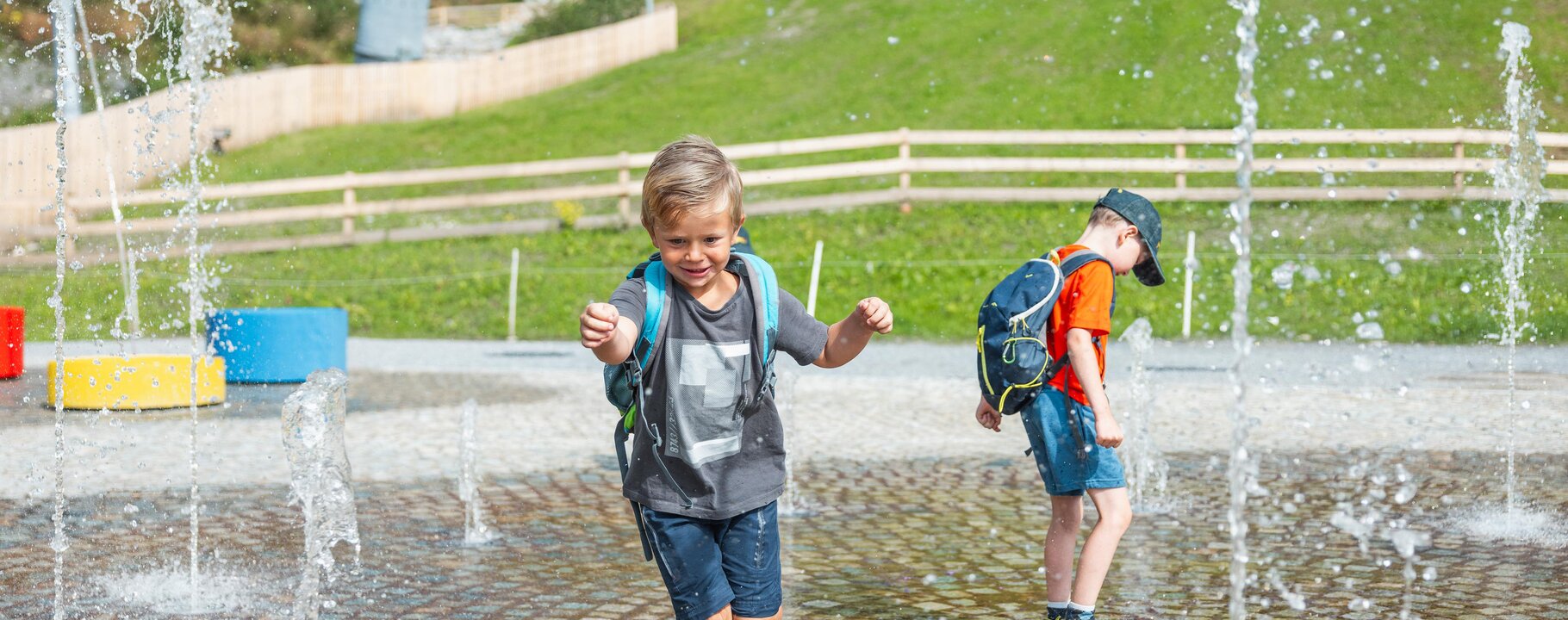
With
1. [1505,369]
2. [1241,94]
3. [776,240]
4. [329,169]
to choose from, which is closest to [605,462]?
[1241,94]

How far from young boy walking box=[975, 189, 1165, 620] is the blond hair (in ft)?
4.11

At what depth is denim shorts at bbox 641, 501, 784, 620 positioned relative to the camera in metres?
2.94

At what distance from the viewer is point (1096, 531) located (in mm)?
3867

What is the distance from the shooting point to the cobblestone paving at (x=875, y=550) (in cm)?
453

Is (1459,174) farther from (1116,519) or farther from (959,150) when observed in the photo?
(1116,519)

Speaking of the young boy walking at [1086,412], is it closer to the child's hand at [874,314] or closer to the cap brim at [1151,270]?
the cap brim at [1151,270]

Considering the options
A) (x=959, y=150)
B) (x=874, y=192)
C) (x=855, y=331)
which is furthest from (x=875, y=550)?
(x=959, y=150)

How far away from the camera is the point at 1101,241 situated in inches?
156

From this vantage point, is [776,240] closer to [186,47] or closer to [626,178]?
[626,178]

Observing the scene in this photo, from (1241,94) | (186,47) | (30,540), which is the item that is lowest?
(30,540)

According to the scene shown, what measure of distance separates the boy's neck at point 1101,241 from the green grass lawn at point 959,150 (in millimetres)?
11086

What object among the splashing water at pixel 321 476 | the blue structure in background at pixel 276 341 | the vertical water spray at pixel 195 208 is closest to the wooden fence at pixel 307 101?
the vertical water spray at pixel 195 208

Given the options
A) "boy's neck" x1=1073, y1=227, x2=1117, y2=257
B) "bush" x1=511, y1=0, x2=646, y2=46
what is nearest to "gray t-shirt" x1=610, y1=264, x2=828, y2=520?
"boy's neck" x1=1073, y1=227, x2=1117, y2=257

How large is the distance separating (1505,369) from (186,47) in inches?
391
